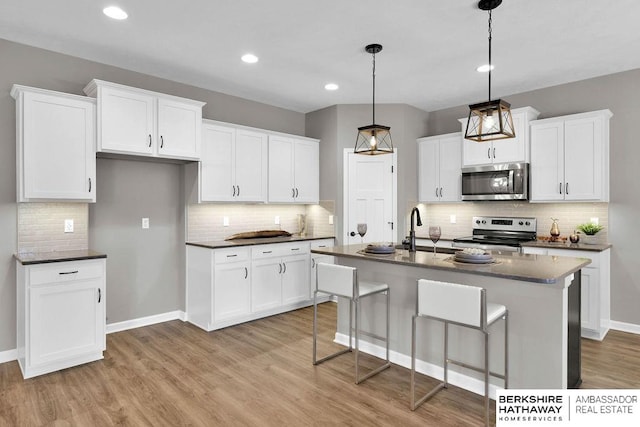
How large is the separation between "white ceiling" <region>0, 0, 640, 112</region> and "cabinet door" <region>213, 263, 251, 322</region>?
7.29ft

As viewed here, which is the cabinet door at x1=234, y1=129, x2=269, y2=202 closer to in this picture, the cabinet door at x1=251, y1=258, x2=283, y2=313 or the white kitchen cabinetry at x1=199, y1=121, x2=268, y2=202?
the white kitchen cabinetry at x1=199, y1=121, x2=268, y2=202

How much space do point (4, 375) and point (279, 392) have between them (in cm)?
227

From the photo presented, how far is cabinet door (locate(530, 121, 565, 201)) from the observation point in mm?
4422

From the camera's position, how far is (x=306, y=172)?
5.66 metres

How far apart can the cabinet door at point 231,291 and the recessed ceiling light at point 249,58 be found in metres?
2.21

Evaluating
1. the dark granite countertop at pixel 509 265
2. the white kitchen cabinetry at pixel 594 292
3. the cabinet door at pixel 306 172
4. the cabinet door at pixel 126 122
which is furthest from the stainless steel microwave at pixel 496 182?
the cabinet door at pixel 126 122

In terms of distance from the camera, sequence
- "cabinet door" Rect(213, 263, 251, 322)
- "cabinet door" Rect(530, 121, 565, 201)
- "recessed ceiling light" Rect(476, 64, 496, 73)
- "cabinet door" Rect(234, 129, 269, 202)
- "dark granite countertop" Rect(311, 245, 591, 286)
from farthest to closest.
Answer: "cabinet door" Rect(234, 129, 269, 202), "cabinet door" Rect(530, 121, 565, 201), "cabinet door" Rect(213, 263, 251, 322), "recessed ceiling light" Rect(476, 64, 496, 73), "dark granite countertop" Rect(311, 245, 591, 286)

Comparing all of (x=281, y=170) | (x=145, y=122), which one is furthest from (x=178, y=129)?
(x=281, y=170)

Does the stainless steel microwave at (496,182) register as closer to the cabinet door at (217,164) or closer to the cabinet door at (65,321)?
the cabinet door at (217,164)

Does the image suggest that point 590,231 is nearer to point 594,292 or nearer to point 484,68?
point 594,292

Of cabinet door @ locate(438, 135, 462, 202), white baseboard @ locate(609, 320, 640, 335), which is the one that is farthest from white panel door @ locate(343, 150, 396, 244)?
white baseboard @ locate(609, 320, 640, 335)

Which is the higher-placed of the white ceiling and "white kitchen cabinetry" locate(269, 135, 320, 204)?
the white ceiling

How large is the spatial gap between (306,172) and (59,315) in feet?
11.3

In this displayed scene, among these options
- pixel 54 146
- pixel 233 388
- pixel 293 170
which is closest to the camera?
pixel 233 388
